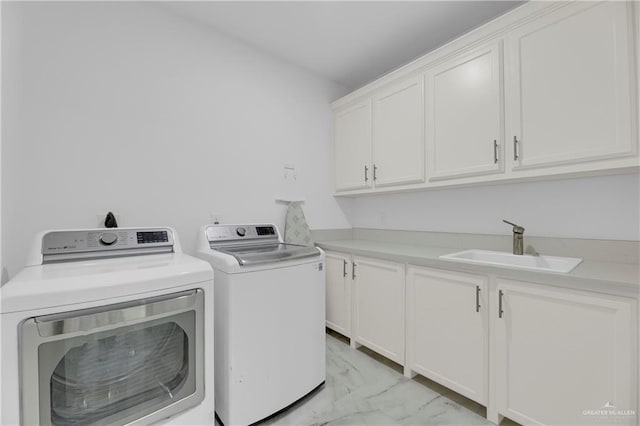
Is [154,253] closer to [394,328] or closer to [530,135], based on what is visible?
[394,328]

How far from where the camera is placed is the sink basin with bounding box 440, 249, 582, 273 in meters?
1.56

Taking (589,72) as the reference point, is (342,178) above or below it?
below

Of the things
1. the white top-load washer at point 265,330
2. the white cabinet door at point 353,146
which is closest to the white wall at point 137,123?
the white cabinet door at point 353,146

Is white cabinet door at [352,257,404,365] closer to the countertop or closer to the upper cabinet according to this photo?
the countertop

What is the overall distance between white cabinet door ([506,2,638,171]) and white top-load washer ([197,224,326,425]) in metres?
1.47

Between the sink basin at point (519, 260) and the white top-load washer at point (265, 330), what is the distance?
90 cm

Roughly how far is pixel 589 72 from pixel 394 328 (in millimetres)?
1853

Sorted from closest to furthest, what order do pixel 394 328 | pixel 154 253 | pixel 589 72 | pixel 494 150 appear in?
pixel 589 72
pixel 154 253
pixel 494 150
pixel 394 328

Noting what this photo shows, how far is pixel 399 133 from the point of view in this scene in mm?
2275

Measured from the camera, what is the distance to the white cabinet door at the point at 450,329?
1514 millimetres

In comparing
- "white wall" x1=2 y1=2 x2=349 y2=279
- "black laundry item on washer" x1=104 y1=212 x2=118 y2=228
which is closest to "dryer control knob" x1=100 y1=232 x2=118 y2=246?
"black laundry item on washer" x1=104 y1=212 x2=118 y2=228

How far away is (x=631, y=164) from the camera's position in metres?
1.26

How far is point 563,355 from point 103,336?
6.40 ft

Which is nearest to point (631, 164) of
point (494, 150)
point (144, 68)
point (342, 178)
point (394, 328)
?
point (494, 150)
